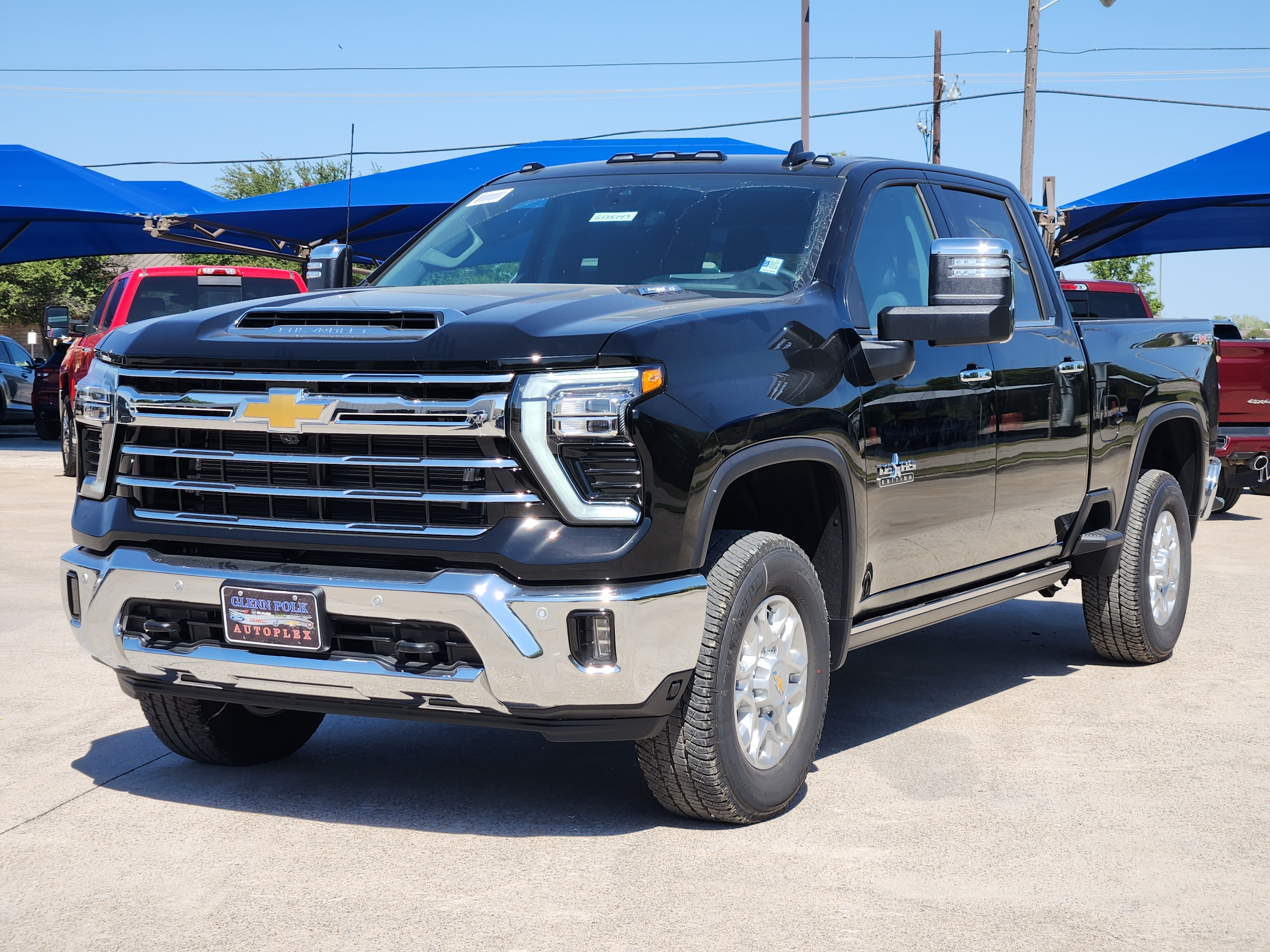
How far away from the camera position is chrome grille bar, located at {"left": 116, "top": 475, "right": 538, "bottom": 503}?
3.89m

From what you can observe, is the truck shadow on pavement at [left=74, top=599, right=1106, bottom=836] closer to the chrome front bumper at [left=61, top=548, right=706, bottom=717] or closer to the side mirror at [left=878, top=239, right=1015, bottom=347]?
the chrome front bumper at [left=61, top=548, right=706, bottom=717]

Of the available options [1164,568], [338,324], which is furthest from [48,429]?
[338,324]

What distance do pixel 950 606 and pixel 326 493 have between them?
100 inches

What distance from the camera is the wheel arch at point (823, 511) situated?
4398mm

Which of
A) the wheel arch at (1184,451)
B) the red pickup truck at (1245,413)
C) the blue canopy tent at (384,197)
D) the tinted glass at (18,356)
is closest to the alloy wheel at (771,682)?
the wheel arch at (1184,451)

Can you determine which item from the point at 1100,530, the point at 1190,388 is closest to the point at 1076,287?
the point at 1190,388

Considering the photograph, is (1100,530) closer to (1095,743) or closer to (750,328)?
(1095,743)

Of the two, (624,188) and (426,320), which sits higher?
(624,188)

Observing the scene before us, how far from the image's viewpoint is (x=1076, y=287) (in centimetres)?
1385

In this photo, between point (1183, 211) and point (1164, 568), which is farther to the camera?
point (1183, 211)

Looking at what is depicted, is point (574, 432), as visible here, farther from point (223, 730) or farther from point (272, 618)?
point (223, 730)

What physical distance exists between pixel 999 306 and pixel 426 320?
76.2 inches

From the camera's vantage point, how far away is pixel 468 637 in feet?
12.6

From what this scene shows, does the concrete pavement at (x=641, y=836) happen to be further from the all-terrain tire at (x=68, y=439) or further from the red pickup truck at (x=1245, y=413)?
the all-terrain tire at (x=68, y=439)
